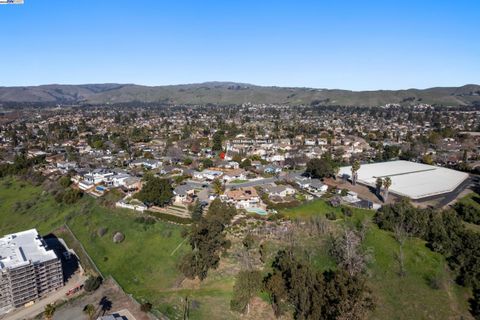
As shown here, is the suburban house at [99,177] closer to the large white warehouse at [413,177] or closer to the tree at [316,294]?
the tree at [316,294]

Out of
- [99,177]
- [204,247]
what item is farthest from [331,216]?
[99,177]

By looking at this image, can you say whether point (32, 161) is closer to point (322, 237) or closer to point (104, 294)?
point (104, 294)

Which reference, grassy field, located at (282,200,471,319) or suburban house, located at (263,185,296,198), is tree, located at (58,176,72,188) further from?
grassy field, located at (282,200,471,319)

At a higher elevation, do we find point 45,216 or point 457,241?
point 457,241

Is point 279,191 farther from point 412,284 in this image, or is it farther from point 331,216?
point 412,284

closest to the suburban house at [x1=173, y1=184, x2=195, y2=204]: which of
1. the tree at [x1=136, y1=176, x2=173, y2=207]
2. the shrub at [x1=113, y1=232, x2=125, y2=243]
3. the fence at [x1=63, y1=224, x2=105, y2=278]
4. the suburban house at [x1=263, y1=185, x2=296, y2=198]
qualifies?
the tree at [x1=136, y1=176, x2=173, y2=207]

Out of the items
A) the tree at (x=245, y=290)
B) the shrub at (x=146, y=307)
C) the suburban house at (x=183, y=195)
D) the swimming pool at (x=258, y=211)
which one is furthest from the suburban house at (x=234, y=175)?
the shrub at (x=146, y=307)

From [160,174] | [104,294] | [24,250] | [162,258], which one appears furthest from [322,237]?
[160,174]
